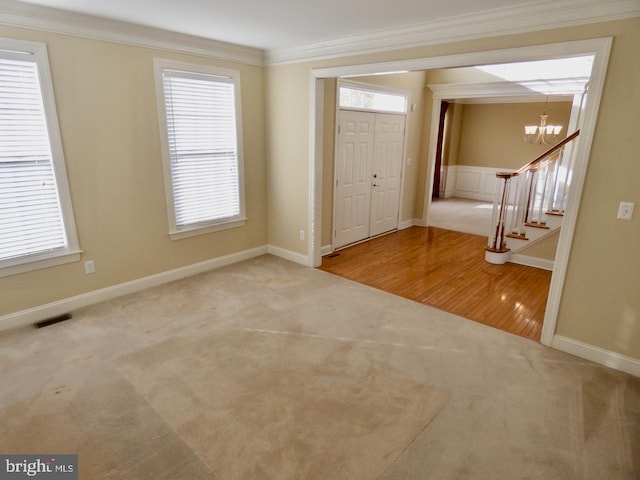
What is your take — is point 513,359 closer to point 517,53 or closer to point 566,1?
point 517,53

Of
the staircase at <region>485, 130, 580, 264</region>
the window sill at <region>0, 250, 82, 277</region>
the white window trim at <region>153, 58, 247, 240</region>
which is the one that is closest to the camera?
the window sill at <region>0, 250, 82, 277</region>

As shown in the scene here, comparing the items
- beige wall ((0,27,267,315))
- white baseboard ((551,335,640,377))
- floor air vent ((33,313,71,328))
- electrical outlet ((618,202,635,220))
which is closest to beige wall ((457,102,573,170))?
electrical outlet ((618,202,635,220))

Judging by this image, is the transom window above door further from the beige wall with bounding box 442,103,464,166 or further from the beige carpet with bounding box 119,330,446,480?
the beige wall with bounding box 442,103,464,166

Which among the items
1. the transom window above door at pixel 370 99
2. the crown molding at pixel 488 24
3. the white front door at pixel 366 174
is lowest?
the white front door at pixel 366 174

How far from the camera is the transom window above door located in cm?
514

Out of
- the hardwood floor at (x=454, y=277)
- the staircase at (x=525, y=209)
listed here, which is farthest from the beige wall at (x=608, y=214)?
the staircase at (x=525, y=209)

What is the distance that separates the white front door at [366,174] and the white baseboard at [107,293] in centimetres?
159

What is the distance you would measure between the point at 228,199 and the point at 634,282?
4109 millimetres

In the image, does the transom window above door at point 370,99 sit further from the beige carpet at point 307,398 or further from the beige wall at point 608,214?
the beige carpet at point 307,398

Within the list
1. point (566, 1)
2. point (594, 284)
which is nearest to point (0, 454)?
point (594, 284)

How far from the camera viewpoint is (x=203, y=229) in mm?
4527

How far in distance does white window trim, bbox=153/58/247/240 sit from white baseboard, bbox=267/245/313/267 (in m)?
0.62

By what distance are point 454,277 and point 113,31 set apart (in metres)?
4.46

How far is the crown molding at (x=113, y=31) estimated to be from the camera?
2.90 metres
